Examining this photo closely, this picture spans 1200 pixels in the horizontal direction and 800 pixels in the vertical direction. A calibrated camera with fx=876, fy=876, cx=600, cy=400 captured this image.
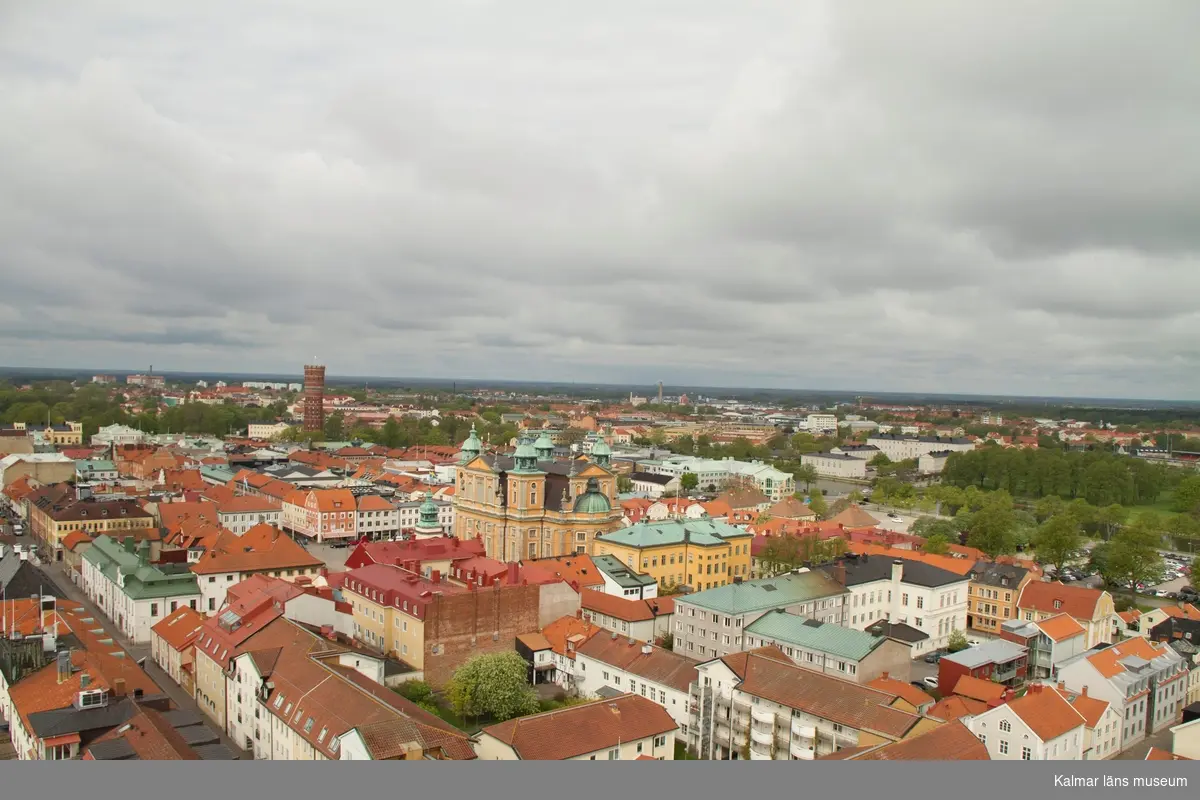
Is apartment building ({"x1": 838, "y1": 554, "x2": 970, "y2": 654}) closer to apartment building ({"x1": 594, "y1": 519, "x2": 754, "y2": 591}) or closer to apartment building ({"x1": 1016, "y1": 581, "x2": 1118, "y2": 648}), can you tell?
apartment building ({"x1": 1016, "y1": 581, "x2": 1118, "y2": 648})

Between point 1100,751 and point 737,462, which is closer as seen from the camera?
point 1100,751

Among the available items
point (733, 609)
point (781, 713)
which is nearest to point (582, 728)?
point (781, 713)

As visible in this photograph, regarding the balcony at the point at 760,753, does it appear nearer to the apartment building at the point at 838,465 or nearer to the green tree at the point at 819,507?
the green tree at the point at 819,507

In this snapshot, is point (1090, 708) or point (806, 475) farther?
point (806, 475)

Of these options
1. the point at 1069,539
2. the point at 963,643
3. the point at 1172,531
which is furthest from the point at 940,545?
the point at 1172,531

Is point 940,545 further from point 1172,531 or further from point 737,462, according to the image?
point 737,462

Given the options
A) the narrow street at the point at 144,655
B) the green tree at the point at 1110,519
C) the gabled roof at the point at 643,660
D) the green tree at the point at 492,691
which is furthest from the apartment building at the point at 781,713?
the green tree at the point at 1110,519

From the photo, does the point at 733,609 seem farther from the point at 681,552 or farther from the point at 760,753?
the point at 681,552
